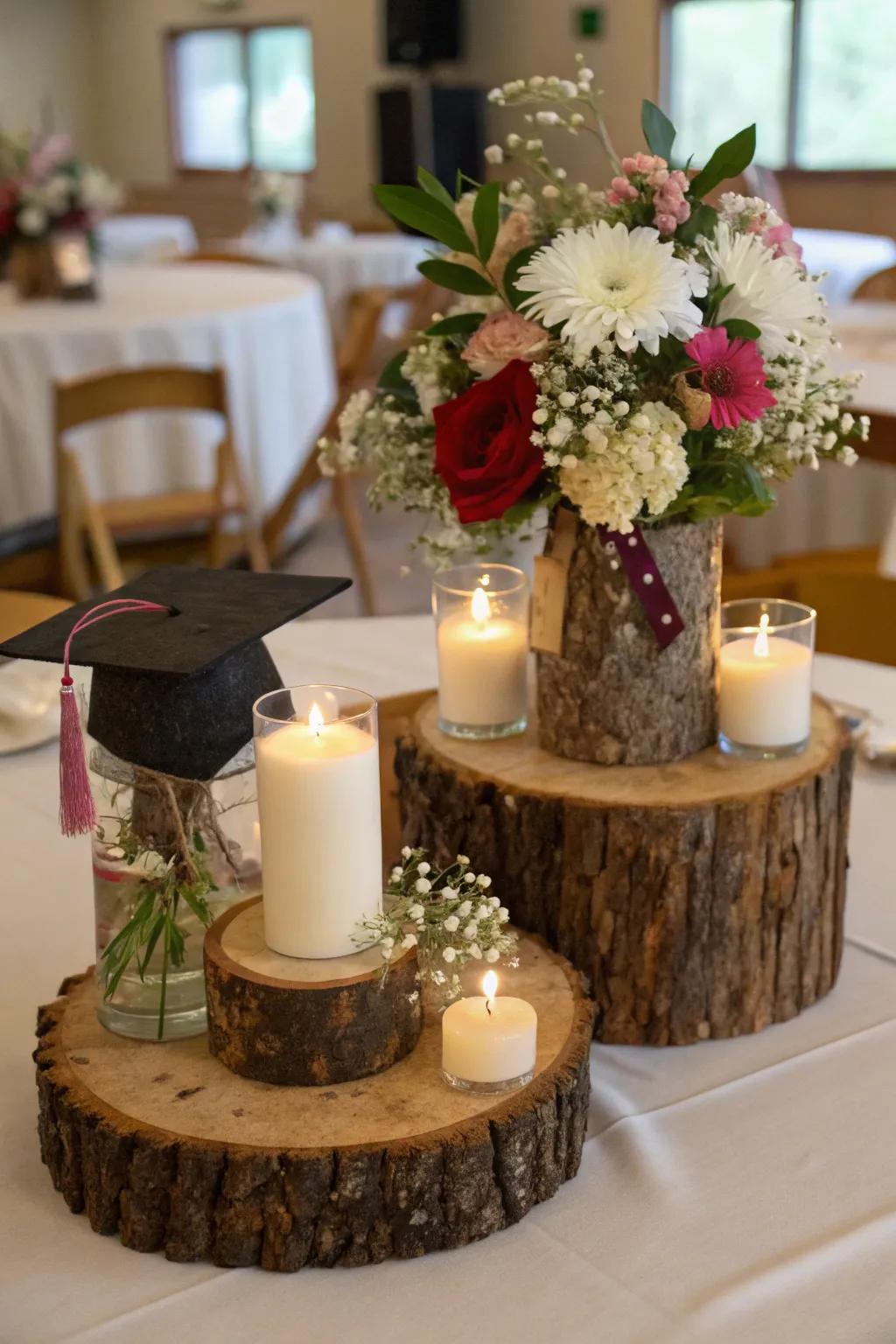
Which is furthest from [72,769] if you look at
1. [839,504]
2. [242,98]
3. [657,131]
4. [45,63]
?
[45,63]

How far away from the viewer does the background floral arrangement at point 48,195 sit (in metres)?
4.39

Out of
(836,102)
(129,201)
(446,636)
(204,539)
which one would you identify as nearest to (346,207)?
(129,201)

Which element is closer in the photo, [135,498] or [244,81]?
[135,498]

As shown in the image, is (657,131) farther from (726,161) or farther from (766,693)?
(766,693)

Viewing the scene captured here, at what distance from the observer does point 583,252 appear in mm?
933

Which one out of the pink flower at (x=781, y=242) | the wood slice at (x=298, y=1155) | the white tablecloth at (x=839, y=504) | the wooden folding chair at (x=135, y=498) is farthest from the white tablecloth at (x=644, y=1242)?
the white tablecloth at (x=839, y=504)

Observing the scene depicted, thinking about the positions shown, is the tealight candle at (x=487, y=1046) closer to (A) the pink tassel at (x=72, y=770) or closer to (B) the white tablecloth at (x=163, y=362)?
(A) the pink tassel at (x=72, y=770)

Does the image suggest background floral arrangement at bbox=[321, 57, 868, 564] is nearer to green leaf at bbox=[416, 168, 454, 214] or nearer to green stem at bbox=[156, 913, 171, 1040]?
green leaf at bbox=[416, 168, 454, 214]

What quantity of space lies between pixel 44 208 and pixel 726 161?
151 inches

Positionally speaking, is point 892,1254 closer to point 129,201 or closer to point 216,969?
point 216,969

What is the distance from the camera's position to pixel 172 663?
0.86 meters

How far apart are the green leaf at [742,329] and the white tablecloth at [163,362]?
125 inches

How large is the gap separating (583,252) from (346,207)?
10.3m

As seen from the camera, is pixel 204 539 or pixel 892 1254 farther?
pixel 204 539
